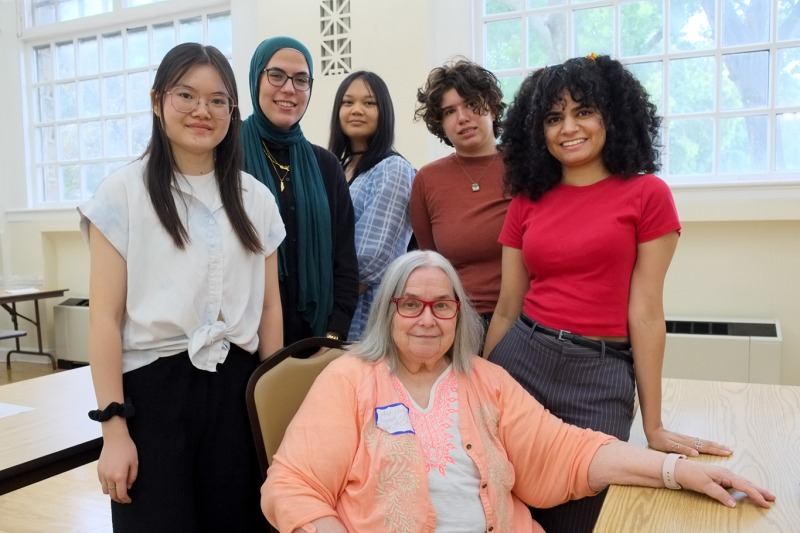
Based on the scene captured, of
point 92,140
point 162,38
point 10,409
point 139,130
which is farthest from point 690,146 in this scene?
point 92,140

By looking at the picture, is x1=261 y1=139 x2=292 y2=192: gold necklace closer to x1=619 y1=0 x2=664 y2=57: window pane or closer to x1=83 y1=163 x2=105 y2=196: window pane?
x1=619 y1=0 x2=664 y2=57: window pane

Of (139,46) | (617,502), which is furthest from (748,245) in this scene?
(139,46)

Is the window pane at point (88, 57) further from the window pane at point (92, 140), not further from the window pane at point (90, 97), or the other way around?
the window pane at point (92, 140)

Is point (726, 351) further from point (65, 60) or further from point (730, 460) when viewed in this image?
point (65, 60)

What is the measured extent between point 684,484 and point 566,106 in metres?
0.95

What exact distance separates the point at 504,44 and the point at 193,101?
3.21 metres

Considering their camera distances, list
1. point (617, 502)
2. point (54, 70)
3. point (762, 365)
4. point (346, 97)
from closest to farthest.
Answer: point (617, 502)
point (346, 97)
point (762, 365)
point (54, 70)

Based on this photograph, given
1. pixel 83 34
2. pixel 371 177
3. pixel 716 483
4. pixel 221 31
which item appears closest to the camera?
pixel 716 483

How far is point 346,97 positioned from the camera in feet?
7.69

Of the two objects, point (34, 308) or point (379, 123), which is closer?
point (379, 123)

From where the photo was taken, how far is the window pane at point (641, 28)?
3803 millimetres

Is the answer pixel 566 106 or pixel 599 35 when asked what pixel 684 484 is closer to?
pixel 566 106

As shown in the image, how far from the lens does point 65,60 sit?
607 centimetres

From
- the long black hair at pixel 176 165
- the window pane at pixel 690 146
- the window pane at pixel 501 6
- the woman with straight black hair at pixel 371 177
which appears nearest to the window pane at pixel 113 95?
the window pane at pixel 501 6
